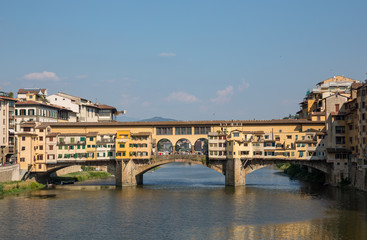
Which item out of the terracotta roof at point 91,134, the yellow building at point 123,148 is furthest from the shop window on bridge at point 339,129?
the terracotta roof at point 91,134

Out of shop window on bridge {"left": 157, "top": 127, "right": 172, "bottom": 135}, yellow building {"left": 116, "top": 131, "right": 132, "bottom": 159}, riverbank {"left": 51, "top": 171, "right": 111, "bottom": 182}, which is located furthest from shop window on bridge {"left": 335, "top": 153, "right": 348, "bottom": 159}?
riverbank {"left": 51, "top": 171, "right": 111, "bottom": 182}

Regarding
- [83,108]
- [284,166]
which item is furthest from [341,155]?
[83,108]

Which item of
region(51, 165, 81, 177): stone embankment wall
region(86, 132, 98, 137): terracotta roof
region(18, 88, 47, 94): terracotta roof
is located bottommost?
→ region(51, 165, 81, 177): stone embankment wall

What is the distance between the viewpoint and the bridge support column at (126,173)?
98.0 meters

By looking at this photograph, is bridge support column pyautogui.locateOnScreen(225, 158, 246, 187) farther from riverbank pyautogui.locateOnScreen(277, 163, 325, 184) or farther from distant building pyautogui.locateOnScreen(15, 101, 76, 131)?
distant building pyautogui.locateOnScreen(15, 101, 76, 131)

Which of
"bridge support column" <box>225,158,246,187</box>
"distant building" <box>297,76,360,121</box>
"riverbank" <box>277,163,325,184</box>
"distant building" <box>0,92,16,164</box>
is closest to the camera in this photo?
"bridge support column" <box>225,158,246,187</box>

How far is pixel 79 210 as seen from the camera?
68.9 metres

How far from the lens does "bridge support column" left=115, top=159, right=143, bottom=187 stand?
98000 millimetres

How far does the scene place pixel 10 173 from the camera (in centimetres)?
9094

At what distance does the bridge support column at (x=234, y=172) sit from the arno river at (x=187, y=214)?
3.23 metres

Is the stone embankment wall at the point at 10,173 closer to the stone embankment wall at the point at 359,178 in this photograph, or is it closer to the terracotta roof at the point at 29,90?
the terracotta roof at the point at 29,90

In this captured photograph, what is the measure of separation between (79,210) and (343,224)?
3564 cm

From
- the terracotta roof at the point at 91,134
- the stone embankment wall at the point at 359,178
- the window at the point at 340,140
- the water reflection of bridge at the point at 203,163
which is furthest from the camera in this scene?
the terracotta roof at the point at 91,134

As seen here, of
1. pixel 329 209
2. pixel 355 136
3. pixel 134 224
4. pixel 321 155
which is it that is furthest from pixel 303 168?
pixel 134 224
